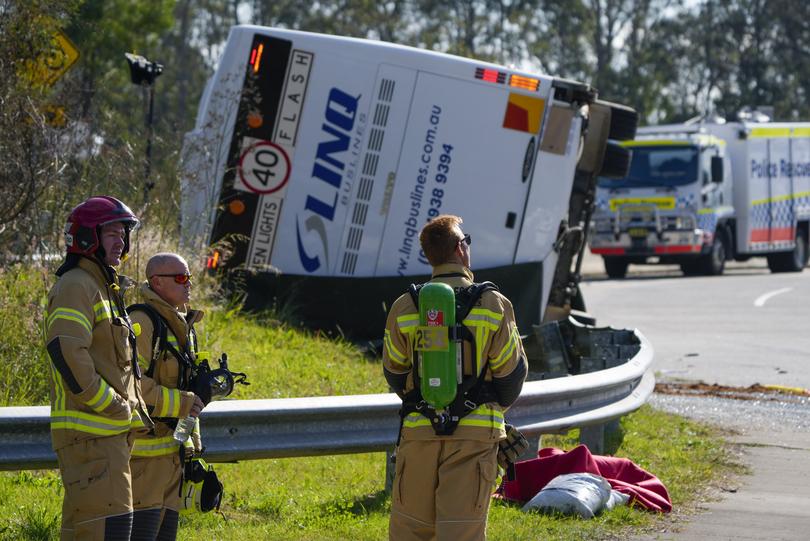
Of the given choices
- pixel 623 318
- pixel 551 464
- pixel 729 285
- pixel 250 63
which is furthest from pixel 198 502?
pixel 729 285

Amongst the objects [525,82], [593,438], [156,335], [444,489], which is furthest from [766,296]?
[156,335]

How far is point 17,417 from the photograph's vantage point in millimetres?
5668

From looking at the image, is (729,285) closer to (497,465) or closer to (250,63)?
(250,63)

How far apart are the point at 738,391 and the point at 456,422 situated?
7382 mm

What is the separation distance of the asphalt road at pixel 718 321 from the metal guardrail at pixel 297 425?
18.7 ft

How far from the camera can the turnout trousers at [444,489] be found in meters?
4.97

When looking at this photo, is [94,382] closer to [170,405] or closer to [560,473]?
[170,405]

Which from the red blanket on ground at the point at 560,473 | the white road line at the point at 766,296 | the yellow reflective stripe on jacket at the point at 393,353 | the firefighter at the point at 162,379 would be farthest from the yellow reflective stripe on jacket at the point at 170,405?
the white road line at the point at 766,296

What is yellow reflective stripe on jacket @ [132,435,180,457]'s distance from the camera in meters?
4.99

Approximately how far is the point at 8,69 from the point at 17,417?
180 inches

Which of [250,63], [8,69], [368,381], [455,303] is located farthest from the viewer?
[250,63]

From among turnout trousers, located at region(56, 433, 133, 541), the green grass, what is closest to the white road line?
the green grass

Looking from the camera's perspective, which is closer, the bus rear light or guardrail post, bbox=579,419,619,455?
guardrail post, bbox=579,419,619,455

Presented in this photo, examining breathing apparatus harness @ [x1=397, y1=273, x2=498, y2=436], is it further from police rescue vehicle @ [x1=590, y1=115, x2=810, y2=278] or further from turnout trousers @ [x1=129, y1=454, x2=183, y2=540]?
police rescue vehicle @ [x1=590, y1=115, x2=810, y2=278]
